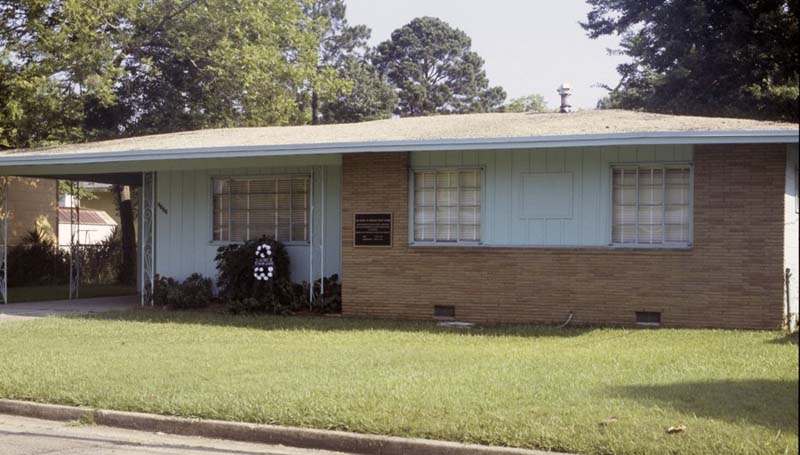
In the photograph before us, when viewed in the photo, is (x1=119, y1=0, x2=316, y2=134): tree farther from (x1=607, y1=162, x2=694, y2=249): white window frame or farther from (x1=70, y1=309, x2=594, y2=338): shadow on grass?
(x1=607, y1=162, x2=694, y2=249): white window frame

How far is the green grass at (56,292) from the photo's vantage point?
2345 centimetres

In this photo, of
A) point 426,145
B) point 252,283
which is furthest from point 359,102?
point 426,145

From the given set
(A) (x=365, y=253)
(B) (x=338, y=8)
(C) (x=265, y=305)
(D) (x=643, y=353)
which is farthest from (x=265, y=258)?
(B) (x=338, y=8)

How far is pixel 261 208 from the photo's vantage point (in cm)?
1927

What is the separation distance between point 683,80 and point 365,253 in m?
16.1

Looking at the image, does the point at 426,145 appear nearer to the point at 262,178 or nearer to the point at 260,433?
the point at 262,178

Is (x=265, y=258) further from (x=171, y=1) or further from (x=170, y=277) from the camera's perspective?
(x=171, y=1)

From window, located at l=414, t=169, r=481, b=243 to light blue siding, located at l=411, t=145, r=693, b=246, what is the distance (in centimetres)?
20

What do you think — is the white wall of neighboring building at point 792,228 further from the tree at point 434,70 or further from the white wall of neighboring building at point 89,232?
the tree at point 434,70

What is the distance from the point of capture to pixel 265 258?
17.7 metres

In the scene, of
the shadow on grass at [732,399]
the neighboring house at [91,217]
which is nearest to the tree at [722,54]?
the shadow on grass at [732,399]

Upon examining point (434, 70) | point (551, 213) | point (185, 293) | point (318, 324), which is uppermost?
point (434, 70)

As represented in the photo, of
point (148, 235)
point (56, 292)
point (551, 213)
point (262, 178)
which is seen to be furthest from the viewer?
point (56, 292)

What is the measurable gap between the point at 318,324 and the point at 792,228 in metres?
7.30
